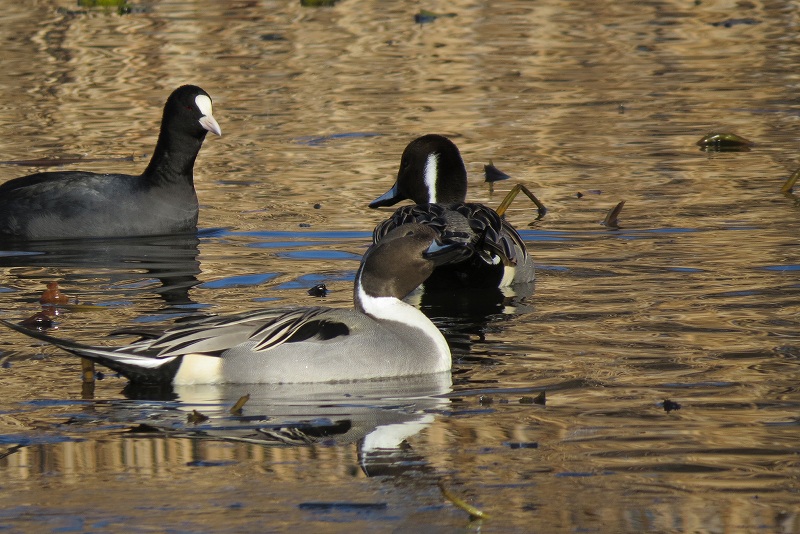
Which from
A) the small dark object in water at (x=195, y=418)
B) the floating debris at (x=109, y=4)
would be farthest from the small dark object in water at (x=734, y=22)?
the small dark object in water at (x=195, y=418)

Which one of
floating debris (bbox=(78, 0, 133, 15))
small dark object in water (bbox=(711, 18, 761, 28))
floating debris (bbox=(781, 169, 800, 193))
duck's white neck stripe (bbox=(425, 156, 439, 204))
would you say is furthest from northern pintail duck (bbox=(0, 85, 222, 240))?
floating debris (bbox=(78, 0, 133, 15))

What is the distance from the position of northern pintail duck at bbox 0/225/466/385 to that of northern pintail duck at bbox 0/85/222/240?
4374 millimetres

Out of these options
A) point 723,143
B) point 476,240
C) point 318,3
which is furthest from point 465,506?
point 318,3

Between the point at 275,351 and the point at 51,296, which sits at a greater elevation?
the point at 275,351

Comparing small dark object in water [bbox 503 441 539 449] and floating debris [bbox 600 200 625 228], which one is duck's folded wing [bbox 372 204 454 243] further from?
small dark object in water [bbox 503 441 539 449]

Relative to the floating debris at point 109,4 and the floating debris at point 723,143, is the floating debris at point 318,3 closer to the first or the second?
the floating debris at point 109,4

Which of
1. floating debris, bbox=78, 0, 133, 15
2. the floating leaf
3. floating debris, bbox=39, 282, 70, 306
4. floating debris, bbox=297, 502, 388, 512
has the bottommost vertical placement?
floating debris, bbox=78, 0, 133, 15

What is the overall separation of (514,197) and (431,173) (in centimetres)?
104

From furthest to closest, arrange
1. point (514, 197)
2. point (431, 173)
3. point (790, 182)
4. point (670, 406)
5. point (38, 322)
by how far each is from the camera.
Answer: point (790, 182) → point (514, 197) → point (431, 173) → point (38, 322) → point (670, 406)

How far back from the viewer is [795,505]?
4.50 m

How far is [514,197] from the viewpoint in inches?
413

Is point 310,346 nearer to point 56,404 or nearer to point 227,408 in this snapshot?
point 227,408

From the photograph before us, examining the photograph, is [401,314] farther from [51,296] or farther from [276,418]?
[51,296]

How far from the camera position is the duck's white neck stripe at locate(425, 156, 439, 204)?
9617 mm
